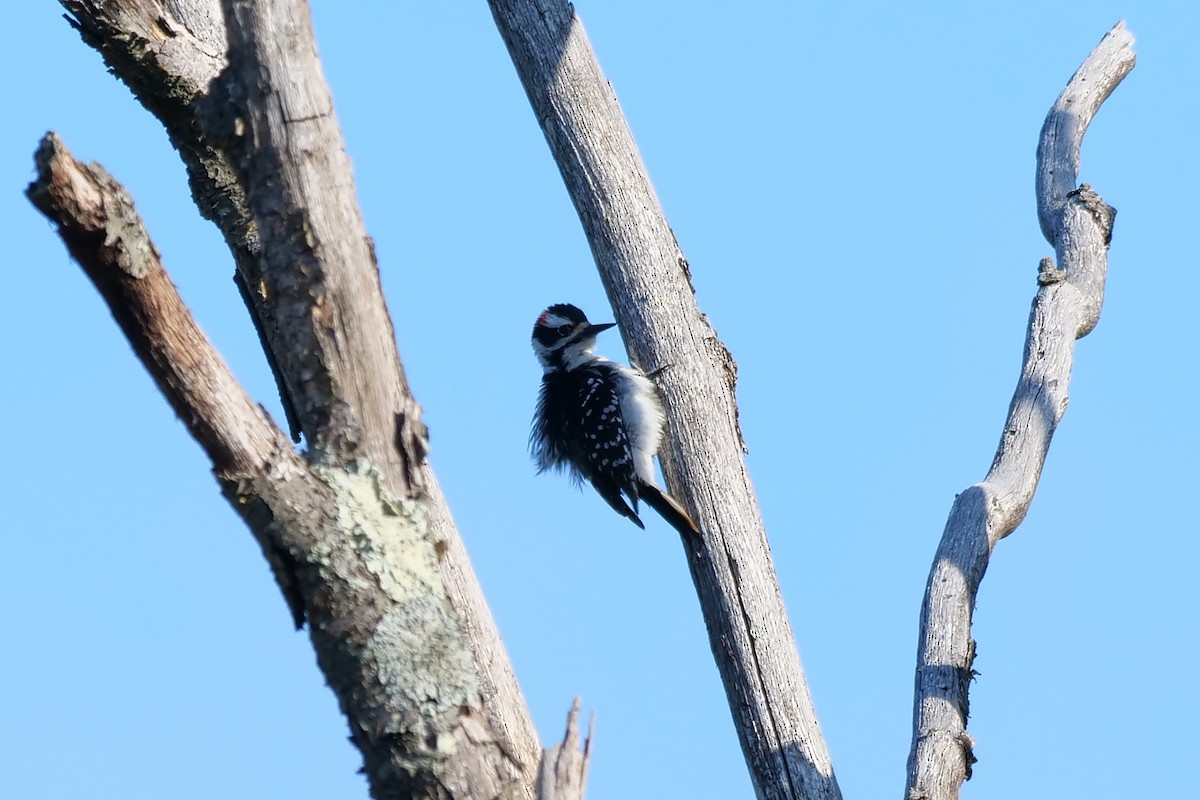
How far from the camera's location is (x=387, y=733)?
2.09 meters

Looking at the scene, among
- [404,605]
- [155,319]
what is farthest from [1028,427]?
[155,319]

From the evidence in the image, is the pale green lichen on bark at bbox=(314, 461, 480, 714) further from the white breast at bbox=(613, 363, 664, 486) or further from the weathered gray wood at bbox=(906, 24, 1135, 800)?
the white breast at bbox=(613, 363, 664, 486)

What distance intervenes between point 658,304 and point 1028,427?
133cm

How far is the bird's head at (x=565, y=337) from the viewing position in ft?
20.3

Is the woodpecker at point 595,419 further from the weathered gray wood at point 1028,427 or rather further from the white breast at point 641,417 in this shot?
the weathered gray wood at point 1028,427

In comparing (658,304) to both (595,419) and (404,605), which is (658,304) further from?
(404,605)

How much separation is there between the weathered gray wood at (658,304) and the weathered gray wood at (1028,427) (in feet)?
1.65

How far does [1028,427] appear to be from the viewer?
4.21m

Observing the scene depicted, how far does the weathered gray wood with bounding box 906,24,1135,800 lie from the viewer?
146 inches

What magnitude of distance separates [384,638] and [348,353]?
1.63ft

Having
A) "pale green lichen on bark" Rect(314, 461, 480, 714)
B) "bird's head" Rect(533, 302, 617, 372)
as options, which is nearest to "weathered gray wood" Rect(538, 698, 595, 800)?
"pale green lichen on bark" Rect(314, 461, 480, 714)

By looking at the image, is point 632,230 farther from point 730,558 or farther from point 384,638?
point 384,638

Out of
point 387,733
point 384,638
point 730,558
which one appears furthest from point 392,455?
point 730,558

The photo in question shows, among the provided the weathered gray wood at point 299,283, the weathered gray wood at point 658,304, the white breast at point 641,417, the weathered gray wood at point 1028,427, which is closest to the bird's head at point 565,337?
the white breast at point 641,417
